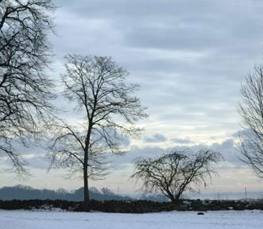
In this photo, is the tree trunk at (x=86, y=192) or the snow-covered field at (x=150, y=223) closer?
the snow-covered field at (x=150, y=223)

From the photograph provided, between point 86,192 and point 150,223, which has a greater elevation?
point 86,192

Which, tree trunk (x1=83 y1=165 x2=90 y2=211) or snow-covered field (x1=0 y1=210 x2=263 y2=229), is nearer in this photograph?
snow-covered field (x1=0 y1=210 x2=263 y2=229)

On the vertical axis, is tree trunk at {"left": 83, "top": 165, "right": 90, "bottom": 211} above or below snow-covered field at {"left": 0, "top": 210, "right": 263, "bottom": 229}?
above

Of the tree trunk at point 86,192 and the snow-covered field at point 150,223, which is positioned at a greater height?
the tree trunk at point 86,192

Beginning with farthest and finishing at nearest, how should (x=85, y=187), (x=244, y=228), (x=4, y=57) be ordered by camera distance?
(x=85, y=187) → (x=4, y=57) → (x=244, y=228)

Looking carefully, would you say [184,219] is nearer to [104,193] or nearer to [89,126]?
[89,126]

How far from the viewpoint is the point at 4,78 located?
2325 centimetres

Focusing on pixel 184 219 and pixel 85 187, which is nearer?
pixel 184 219

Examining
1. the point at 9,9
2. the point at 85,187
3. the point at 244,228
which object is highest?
the point at 9,9

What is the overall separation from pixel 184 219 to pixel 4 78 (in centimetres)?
1158

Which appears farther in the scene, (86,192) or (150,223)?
(86,192)

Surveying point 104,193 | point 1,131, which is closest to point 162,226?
point 1,131

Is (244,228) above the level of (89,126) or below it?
below

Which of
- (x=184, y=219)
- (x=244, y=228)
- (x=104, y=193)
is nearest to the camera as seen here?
(x=244, y=228)
